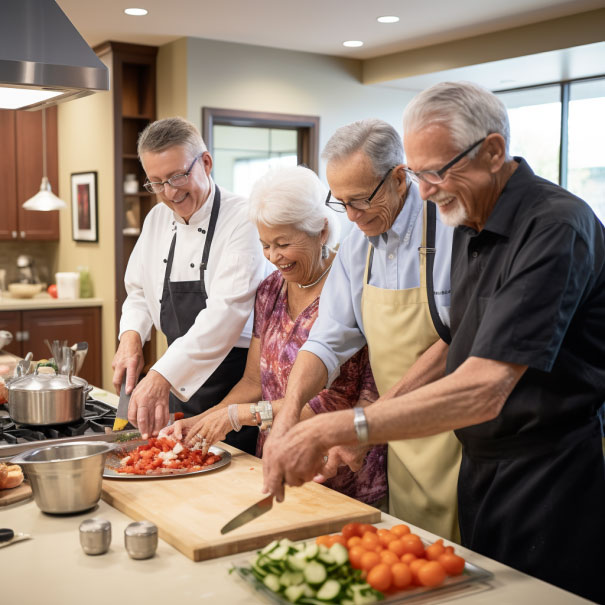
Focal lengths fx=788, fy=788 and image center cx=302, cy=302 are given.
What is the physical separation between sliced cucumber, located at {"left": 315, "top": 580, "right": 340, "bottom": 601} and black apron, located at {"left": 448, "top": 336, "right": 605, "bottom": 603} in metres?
0.56

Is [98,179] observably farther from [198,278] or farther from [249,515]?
[249,515]

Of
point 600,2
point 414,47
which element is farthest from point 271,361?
point 414,47

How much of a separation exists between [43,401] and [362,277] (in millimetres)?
974

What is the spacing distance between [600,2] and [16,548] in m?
4.87

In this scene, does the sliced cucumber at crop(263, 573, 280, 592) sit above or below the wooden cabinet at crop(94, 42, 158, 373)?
below

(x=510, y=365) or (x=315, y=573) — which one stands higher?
(x=510, y=365)

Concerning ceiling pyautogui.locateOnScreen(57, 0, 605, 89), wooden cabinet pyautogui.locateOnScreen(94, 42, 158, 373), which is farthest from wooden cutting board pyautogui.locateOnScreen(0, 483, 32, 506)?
wooden cabinet pyautogui.locateOnScreen(94, 42, 158, 373)

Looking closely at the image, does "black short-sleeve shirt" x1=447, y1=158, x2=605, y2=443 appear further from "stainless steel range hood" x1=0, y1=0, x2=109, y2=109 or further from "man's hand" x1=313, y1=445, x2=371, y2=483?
"stainless steel range hood" x1=0, y1=0, x2=109, y2=109

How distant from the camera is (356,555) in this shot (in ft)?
4.33

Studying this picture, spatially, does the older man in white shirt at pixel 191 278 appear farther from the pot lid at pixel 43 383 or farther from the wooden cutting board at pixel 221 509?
the wooden cutting board at pixel 221 509

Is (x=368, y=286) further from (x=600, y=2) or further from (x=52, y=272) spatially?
(x=52, y=272)

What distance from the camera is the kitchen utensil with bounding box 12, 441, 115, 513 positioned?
1.66m

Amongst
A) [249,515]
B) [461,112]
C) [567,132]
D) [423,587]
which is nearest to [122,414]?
[249,515]

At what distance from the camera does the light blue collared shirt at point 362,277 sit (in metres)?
1.96
